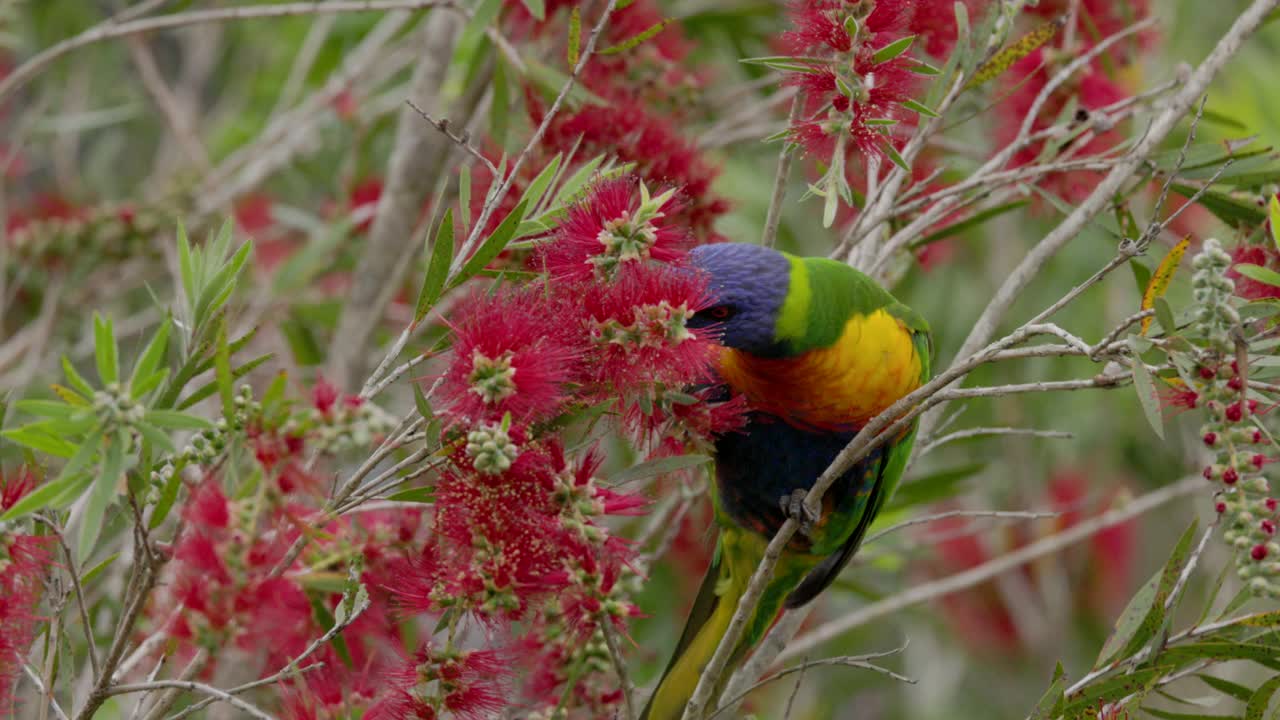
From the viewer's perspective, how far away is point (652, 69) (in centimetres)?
172

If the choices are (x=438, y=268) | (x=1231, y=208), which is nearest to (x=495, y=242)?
(x=438, y=268)

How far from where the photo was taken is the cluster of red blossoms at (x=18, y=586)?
94 cm

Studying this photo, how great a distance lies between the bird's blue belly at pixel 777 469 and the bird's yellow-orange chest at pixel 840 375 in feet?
0.18

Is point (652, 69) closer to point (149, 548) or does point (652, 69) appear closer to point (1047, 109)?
point (1047, 109)

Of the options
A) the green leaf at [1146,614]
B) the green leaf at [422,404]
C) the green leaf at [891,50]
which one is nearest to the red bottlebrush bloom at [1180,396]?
the green leaf at [1146,614]

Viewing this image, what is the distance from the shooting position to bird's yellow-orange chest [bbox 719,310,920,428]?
4.80ft

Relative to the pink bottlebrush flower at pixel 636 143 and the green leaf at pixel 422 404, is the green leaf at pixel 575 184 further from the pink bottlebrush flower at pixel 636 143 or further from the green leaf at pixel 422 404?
the pink bottlebrush flower at pixel 636 143

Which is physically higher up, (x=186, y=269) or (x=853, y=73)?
(x=853, y=73)

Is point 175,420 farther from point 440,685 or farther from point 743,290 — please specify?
point 743,290

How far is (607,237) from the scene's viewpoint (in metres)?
0.99

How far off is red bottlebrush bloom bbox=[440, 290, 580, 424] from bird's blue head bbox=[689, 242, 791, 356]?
35 centimetres

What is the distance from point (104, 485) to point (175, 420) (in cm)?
6

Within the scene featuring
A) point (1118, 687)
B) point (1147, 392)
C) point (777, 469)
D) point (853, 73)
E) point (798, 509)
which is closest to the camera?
point (1147, 392)

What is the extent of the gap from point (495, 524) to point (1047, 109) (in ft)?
4.07
